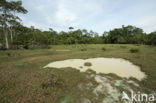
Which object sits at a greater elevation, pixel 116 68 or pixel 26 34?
pixel 26 34

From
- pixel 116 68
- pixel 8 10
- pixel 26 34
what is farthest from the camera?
pixel 26 34

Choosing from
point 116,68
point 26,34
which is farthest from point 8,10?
point 116,68

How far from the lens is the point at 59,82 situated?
3520 mm

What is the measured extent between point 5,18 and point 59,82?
19.9 metres

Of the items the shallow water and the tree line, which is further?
the tree line

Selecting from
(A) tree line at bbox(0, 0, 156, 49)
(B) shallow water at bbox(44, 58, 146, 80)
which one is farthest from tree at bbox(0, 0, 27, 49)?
(B) shallow water at bbox(44, 58, 146, 80)

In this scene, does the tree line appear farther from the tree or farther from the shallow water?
the shallow water

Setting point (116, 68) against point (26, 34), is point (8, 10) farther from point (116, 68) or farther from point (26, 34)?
point (116, 68)

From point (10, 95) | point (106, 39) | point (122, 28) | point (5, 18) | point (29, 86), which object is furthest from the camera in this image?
point (106, 39)

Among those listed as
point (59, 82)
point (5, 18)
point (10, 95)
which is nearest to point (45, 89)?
point (59, 82)

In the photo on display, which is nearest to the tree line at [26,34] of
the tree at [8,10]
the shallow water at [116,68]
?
the tree at [8,10]

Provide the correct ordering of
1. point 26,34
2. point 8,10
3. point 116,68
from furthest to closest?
1. point 26,34
2. point 8,10
3. point 116,68

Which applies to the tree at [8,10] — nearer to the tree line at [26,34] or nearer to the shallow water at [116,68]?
the tree line at [26,34]

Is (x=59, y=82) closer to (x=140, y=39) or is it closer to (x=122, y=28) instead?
(x=140, y=39)
